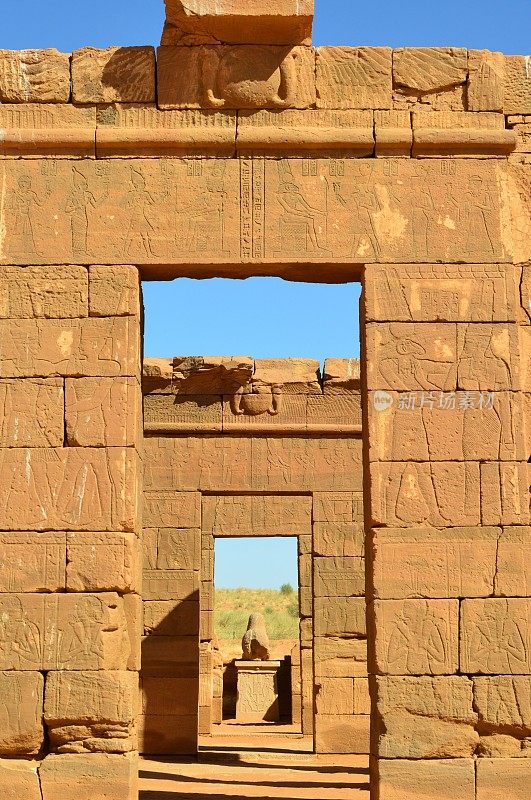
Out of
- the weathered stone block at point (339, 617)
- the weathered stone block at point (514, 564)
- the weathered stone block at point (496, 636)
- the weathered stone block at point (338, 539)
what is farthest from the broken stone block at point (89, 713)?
the weathered stone block at point (338, 539)

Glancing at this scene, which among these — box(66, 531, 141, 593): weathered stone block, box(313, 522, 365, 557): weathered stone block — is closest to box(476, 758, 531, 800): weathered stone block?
box(66, 531, 141, 593): weathered stone block

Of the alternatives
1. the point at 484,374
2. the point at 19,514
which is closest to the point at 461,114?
the point at 484,374

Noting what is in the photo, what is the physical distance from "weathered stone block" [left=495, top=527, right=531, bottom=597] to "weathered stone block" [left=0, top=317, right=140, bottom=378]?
276 centimetres

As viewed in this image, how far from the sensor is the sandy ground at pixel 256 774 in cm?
941

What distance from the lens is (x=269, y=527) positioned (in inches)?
562

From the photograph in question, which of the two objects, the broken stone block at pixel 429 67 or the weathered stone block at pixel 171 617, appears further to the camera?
the weathered stone block at pixel 171 617

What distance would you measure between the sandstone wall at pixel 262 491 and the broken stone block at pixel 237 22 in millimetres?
6158

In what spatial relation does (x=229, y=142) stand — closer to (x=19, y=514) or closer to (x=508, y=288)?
(x=508, y=288)

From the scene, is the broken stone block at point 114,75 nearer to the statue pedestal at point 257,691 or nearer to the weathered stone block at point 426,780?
the weathered stone block at point 426,780

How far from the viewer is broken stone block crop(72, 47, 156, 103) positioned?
777 centimetres

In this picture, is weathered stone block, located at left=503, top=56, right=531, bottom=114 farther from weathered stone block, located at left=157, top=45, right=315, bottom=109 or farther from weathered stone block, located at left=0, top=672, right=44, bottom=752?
weathered stone block, located at left=0, top=672, right=44, bottom=752

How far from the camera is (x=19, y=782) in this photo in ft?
22.4

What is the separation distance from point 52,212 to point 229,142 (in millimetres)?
1357

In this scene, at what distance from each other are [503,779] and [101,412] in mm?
3534
